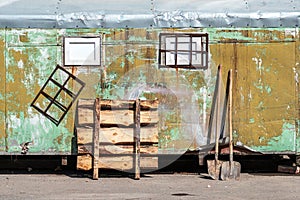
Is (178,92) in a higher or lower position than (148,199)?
higher

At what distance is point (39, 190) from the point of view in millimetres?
11242

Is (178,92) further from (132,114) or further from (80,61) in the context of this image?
(80,61)

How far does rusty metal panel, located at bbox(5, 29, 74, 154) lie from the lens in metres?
12.5

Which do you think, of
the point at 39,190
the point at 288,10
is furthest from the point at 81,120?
the point at 288,10

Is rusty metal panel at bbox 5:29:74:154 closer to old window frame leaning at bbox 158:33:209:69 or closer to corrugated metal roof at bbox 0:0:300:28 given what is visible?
corrugated metal roof at bbox 0:0:300:28

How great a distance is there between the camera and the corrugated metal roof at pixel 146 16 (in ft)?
41.3

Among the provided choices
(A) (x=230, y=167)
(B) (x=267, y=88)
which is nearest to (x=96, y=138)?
(A) (x=230, y=167)

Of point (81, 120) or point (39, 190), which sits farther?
point (81, 120)

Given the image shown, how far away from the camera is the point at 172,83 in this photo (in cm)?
1260

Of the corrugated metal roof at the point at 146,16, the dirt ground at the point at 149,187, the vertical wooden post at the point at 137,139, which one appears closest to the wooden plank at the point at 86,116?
the vertical wooden post at the point at 137,139

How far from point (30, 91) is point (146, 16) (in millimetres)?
2255

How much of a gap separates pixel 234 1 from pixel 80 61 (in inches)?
111

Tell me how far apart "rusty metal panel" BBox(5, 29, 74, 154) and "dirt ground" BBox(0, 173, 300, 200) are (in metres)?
0.59

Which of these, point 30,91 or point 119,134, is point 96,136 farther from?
point 30,91
